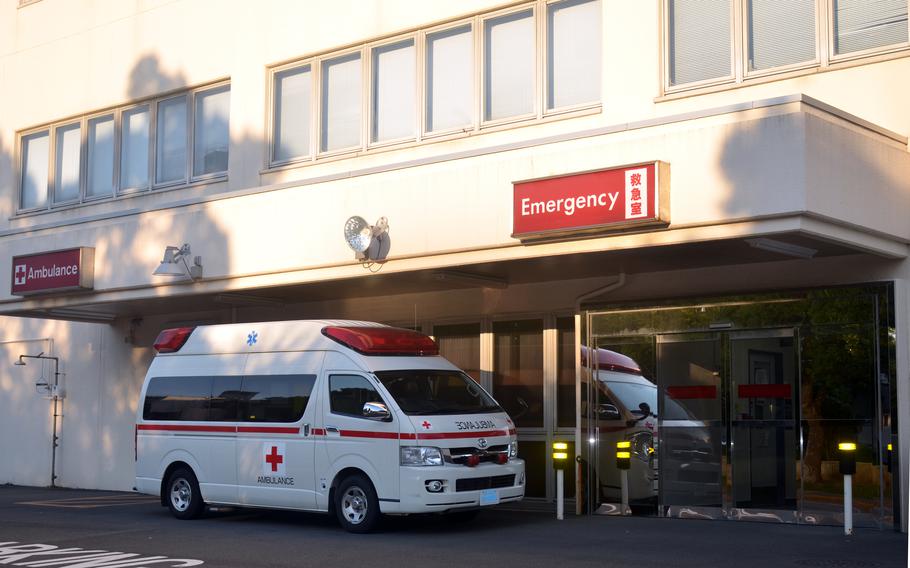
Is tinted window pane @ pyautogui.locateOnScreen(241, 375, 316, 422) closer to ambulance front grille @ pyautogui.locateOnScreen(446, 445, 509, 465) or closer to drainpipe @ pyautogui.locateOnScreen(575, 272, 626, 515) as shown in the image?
ambulance front grille @ pyautogui.locateOnScreen(446, 445, 509, 465)

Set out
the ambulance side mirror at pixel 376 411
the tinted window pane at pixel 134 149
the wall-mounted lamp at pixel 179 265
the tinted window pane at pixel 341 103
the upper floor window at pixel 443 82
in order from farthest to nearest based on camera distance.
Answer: the tinted window pane at pixel 134 149, the tinted window pane at pixel 341 103, the wall-mounted lamp at pixel 179 265, the upper floor window at pixel 443 82, the ambulance side mirror at pixel 376 411

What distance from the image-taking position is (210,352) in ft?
54.7

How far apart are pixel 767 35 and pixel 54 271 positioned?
11.9 metres

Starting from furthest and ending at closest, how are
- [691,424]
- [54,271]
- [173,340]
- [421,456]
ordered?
[54,271]
[173,340]
[691,424]
[421,456]

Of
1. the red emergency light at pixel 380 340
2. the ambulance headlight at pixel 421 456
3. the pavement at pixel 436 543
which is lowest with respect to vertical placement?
the pavement at pixel 436 543

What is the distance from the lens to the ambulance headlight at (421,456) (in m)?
13.8

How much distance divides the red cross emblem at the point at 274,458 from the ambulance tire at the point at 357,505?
1.06 metres

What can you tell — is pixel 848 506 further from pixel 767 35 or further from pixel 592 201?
pixel 767 35

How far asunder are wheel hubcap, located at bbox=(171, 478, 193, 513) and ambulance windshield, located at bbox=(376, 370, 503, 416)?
3870 mm

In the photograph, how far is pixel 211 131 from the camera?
21391mm

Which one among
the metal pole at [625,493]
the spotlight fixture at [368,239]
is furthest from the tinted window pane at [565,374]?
the spotlight fixture at [368,239]

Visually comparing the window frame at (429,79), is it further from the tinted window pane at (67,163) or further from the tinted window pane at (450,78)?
the tinted window pane at (67,163)

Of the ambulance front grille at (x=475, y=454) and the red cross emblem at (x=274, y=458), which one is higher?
the ambulance front grille at (x=475, y=454)

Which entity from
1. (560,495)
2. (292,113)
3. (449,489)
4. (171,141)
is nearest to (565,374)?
(560,495)
